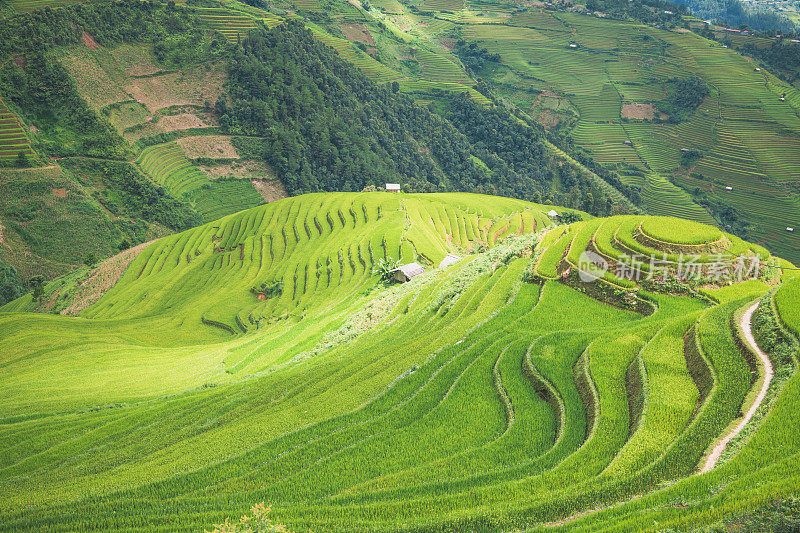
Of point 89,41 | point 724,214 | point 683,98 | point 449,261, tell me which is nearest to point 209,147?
point 89,41

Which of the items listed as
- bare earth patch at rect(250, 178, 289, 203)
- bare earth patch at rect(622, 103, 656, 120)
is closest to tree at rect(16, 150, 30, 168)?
bare earth patch at rect(250, 178, 289, 203)

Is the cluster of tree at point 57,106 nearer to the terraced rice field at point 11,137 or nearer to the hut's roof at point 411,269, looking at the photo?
the terraced rice field at point 11,137

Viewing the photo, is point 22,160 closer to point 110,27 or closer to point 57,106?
point 57,106

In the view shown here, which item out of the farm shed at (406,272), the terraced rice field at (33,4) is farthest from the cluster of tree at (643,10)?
the terraced rice field at (33,4)

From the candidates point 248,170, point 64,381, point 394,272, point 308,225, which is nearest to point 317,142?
point 248,170

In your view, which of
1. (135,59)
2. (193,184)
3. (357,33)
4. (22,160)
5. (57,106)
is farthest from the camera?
(357,33)

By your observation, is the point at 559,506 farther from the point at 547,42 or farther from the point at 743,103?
the point at 547,42
